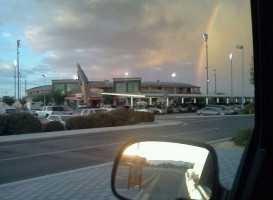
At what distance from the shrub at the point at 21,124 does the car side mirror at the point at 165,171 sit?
79.6ft

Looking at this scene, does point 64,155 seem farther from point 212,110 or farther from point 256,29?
point 212,110

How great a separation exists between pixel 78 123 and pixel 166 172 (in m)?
27.9

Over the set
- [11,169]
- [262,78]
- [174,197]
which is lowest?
[11,169]

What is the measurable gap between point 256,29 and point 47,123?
26.7 m

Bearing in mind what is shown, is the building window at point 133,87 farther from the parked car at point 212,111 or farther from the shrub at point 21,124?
the shrub at point 21,124

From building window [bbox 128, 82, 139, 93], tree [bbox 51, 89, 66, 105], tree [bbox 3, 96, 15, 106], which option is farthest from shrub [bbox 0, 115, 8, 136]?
building window [bbox 128, 82, 139, 93]

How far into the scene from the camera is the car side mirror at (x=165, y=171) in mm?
2785

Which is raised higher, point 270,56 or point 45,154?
point 270,56

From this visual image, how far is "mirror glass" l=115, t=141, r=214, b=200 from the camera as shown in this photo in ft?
9.15

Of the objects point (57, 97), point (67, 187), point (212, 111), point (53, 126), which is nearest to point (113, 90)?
point (57, 97)

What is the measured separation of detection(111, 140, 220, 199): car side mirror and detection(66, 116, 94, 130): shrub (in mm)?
27490

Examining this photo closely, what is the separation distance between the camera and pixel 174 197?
9.46ft

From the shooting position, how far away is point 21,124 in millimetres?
26219

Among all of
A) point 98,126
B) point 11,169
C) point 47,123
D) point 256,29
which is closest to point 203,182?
point 256,29
